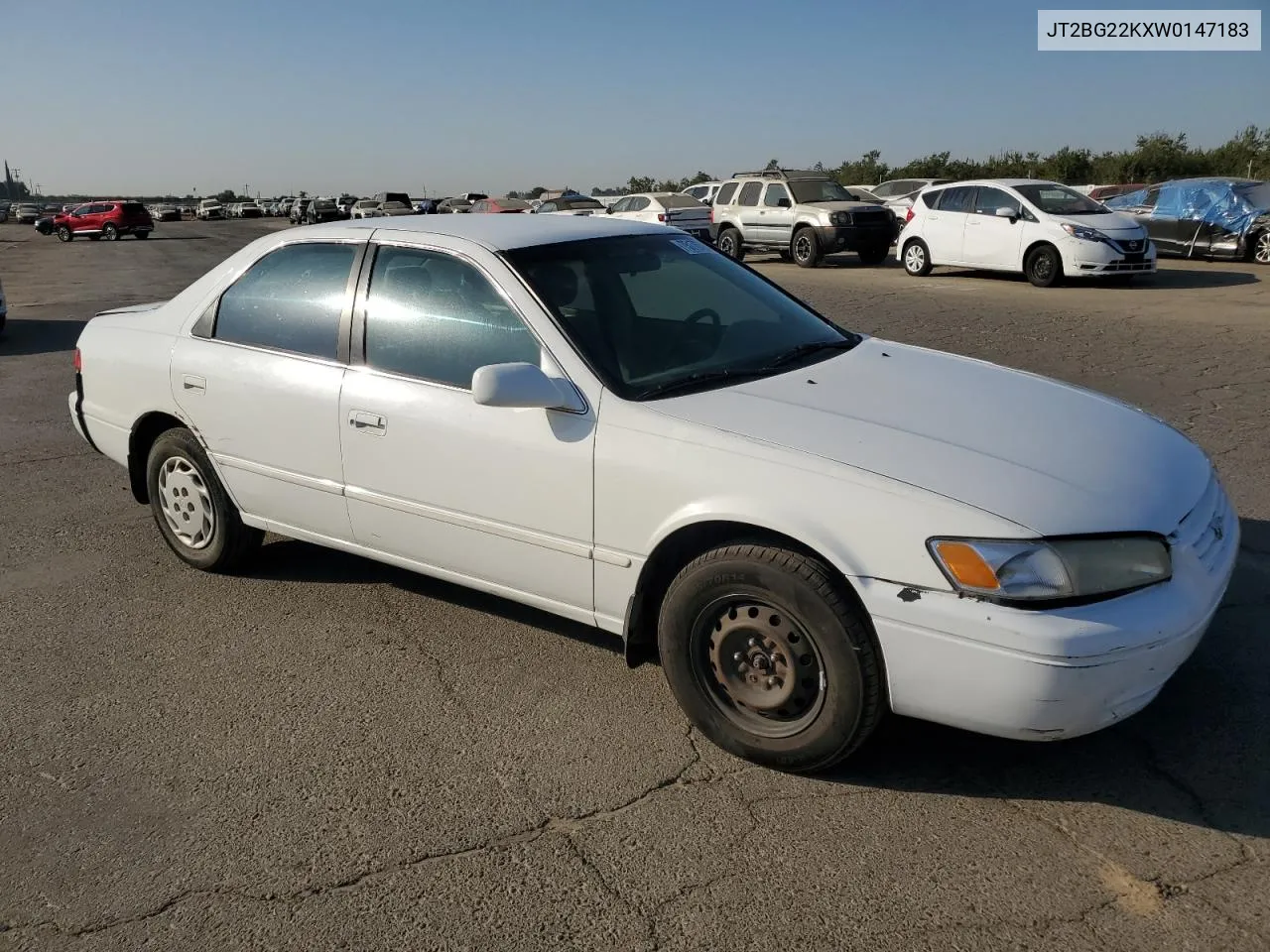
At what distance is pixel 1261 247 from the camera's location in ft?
59.6

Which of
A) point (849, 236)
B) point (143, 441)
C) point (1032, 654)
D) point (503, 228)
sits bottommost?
point (1032, 654)

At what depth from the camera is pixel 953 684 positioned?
2.79 metres

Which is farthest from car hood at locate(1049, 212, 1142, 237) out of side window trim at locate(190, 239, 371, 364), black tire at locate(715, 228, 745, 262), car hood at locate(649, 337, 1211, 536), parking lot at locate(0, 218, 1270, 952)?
side window trim at locate(190, 239, 371, 364)

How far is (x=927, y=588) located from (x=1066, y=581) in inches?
13.7

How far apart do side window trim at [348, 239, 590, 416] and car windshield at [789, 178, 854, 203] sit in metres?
18.6

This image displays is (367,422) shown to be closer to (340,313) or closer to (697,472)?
(340,313)

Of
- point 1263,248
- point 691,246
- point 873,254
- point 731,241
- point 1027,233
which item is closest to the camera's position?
point 691,246

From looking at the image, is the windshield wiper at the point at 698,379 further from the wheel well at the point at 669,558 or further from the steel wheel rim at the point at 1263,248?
the steel wheel rim at the point at 1263,248

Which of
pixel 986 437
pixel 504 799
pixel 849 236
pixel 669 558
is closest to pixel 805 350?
pixel 986 437

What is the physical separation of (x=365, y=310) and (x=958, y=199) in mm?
15332

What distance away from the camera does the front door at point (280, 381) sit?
4.09 m

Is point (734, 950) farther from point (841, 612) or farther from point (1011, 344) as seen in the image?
point (1011, 344)

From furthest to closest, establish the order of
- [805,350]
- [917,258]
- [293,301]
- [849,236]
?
[849,236], [917,258], [293,301], [805,350]

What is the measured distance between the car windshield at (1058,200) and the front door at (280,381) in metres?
14.1
